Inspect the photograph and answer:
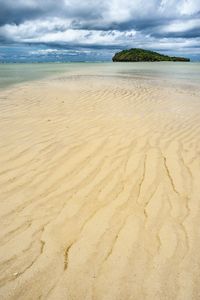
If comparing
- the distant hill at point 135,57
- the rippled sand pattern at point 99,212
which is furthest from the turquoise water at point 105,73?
the distant hill at point 135,57

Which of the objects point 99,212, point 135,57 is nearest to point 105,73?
point 99,212

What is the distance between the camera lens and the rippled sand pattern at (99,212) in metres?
2.22

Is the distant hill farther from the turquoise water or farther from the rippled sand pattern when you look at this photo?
the rippled sand pattern

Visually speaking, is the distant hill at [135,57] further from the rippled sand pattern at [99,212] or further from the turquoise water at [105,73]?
→ the rippled sand pattern at [99,212]

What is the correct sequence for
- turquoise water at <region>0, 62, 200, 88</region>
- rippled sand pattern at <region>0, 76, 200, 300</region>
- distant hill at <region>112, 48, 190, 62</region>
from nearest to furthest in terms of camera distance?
rippled sand pattern at <region>0, 76, 200, 300</region>
turquoise water at <region>0, 62, 200, 88</region>
distant hill at <region>112, 48, 190, 62</region>

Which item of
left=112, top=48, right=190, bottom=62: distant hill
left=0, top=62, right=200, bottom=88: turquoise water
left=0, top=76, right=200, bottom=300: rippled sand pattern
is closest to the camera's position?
left=0, top=76, right=200, bottom=300: rippled sand pattern

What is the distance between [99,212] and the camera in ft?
10.2

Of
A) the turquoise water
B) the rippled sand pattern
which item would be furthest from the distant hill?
the rippled sand pattern

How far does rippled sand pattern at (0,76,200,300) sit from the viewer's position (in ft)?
7.27

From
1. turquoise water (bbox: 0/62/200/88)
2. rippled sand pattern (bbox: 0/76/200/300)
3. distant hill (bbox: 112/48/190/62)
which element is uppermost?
rippled sand pattern (bbox: 0/76/200/300)

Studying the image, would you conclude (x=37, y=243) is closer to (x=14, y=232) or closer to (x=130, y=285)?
(x=14, y=232)

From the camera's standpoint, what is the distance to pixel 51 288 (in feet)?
7.04

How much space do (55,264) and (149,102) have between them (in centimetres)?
799

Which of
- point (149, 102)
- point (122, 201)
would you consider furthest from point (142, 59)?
point (122, 201)
